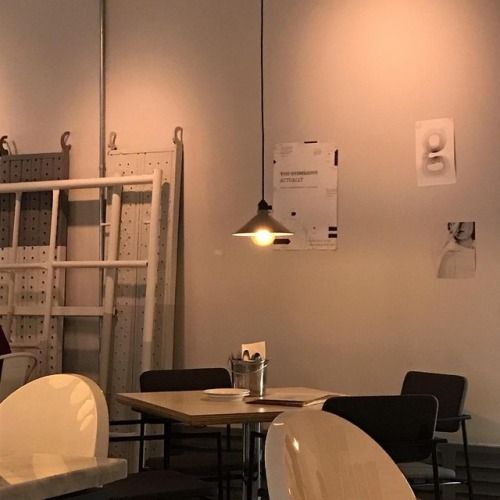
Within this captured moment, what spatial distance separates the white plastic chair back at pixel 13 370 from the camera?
4211mm

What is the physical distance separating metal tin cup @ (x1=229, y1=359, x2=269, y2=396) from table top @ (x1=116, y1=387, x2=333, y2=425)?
0.06 metres

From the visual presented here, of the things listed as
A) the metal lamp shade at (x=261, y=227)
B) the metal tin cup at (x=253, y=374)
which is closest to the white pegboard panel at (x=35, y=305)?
the metal lamp shade at (x=261, y=227)

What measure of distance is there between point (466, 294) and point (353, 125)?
107cm

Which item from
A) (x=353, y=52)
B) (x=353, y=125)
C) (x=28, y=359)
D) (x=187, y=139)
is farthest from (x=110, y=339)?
(x=353, y=52)

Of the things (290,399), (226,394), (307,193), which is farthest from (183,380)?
(307,193)

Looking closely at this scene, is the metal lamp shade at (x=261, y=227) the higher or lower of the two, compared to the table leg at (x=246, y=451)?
higher

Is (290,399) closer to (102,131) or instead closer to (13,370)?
(13,370)

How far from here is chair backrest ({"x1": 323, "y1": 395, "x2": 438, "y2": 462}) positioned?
2.80 meters

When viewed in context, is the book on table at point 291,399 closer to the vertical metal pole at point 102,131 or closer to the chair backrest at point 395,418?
the chair backrest at point 395,418

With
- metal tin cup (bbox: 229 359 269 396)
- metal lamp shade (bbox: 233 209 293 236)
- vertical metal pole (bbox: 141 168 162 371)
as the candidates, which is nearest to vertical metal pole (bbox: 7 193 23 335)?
vertical metal pole (bbox: 141 168 162 371)

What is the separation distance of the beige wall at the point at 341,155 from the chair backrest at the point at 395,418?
1.18m

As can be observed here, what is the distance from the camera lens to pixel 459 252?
4.08 meters

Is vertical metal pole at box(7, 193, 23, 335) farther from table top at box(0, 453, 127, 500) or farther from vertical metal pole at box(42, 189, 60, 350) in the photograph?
table top at box(0, 453, 127, 500)

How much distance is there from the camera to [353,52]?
4379mm
